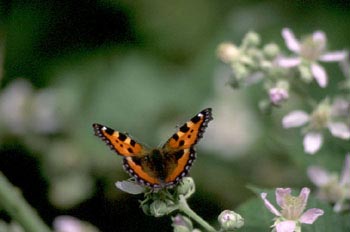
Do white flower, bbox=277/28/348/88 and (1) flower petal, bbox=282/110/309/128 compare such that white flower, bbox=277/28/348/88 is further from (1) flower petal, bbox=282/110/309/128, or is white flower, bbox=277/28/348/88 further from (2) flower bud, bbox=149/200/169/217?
(2) flower bud, bbox=149/200/169/217

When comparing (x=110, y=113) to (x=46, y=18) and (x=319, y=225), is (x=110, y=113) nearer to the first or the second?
(x=46, y=18)

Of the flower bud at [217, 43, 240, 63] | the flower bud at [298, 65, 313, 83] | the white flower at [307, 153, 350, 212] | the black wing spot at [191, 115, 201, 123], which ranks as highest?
the flower bud at [298, 65, 313, 83]

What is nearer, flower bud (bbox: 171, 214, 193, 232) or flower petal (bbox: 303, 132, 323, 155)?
flower bud (bbox: 171, 214, 193, 232)

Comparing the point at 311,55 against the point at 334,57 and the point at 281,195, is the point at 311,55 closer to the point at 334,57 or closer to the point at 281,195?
the point at 334,57

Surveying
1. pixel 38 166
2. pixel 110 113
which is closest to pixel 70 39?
pixel 110 113

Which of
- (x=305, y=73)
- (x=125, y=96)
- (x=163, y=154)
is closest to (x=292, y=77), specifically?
(x=305, y=73)

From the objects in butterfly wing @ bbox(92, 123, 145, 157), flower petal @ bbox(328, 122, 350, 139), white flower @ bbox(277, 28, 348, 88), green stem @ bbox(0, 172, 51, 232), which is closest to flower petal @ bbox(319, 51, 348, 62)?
white flower @ bbox(277, 28, 348, 88)
